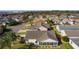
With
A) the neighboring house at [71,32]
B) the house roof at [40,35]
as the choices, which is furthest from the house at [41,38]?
the neighboring house at [71,32]

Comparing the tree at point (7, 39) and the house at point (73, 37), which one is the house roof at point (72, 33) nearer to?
the house at point (73, 37)

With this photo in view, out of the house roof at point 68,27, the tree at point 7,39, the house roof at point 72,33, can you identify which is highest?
the house roof at point 68,27

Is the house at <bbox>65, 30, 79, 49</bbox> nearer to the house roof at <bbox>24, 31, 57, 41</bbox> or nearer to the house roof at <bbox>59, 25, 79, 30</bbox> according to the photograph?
the house roof at <bbox>59, 25, 79, 30</bbox>

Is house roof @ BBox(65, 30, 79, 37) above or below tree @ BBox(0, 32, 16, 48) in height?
above

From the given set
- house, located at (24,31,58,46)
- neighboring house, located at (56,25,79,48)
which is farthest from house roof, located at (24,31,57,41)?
neighboring house, located at (56,25,79,48)
